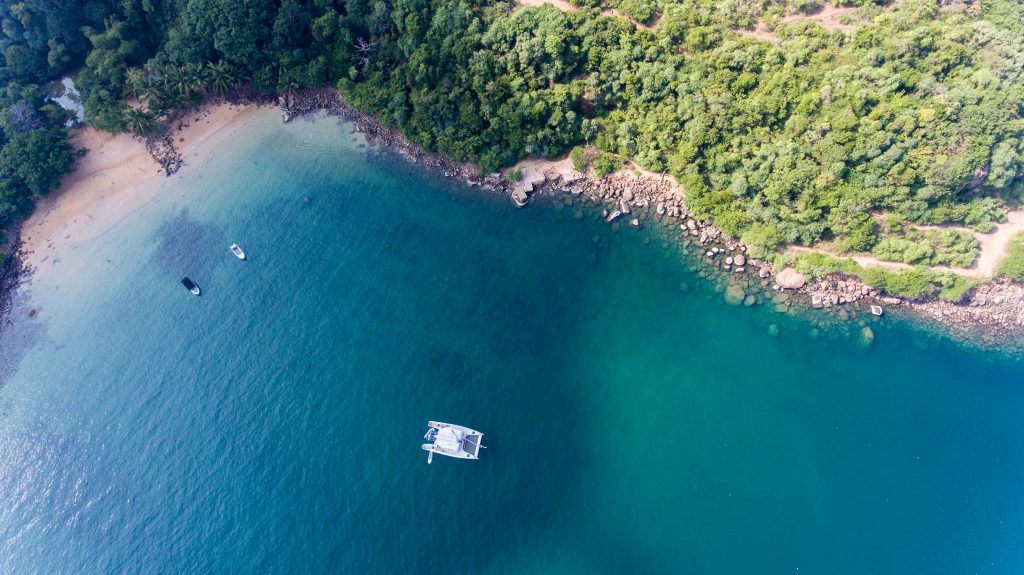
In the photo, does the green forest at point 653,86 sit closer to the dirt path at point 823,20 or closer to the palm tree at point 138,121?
the palm tree at point 138,121

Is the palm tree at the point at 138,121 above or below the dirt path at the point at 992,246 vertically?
below

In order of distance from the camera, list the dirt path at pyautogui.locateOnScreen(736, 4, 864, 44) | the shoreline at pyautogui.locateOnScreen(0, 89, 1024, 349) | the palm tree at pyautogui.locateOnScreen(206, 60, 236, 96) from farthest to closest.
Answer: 1. the palm tree at pyautogui.locateOnScreen(206, 60, 236, 96)
2. the dirt path at pyautogui.locateOnScreen(736, 4, 864, 44)
3. the shoreline at pyautogui.locateOnScreen(0, 89, 1024, 349)

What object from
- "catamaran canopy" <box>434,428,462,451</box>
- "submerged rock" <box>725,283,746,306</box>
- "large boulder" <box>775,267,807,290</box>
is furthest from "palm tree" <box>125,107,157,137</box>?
"large boulder" <box>775,267,807,290</box>

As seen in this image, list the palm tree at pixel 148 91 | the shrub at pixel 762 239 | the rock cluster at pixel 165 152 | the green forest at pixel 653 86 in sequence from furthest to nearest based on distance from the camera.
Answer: the rock cluster at pixel 165 152, the palm tree at pixel 148 91, the shrub at pixel 762 239, the green forest at pixel 653 86

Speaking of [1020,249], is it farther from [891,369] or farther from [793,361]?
[793,361]

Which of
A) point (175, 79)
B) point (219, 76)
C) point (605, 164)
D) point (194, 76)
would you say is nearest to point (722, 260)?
point (605, 164)

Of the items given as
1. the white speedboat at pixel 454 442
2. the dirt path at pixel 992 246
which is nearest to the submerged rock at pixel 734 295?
the dirt path at pixel 992 246

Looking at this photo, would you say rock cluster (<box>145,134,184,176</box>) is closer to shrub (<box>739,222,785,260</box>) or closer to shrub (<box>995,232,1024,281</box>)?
shrub (<box>739,222,785,260</box>)
